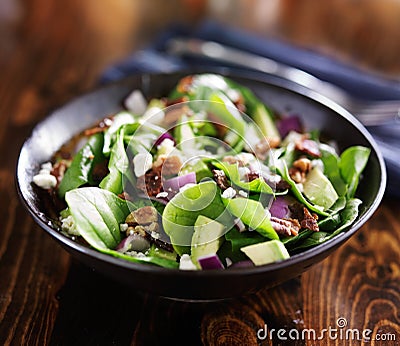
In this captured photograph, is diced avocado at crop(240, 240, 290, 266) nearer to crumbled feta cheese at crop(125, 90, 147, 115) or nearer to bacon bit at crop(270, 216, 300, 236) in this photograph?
bacon bit at crop(270, 216, 300, 236)

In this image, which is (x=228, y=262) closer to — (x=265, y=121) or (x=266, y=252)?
(x=266, y=252)

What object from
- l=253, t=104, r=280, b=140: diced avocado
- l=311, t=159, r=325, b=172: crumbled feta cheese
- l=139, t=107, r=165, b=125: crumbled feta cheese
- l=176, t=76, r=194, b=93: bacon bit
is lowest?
l=311, t=159, r=325, b=172: crumbled feta cheese

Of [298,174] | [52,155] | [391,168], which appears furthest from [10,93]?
[391,168]

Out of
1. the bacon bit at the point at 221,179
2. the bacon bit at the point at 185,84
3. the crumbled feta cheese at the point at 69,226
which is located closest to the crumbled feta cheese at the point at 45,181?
the crumbled feta cheese at the point at 69,226

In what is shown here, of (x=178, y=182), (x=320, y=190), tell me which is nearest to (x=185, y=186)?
(x=178, y=182)

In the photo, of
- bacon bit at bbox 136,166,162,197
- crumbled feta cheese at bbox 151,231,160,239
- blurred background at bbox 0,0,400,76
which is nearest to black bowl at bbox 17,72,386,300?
crumbled feta cheese at bbox 151,231,160,239

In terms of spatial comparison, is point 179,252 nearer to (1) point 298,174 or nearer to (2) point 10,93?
(1) point 298,174
